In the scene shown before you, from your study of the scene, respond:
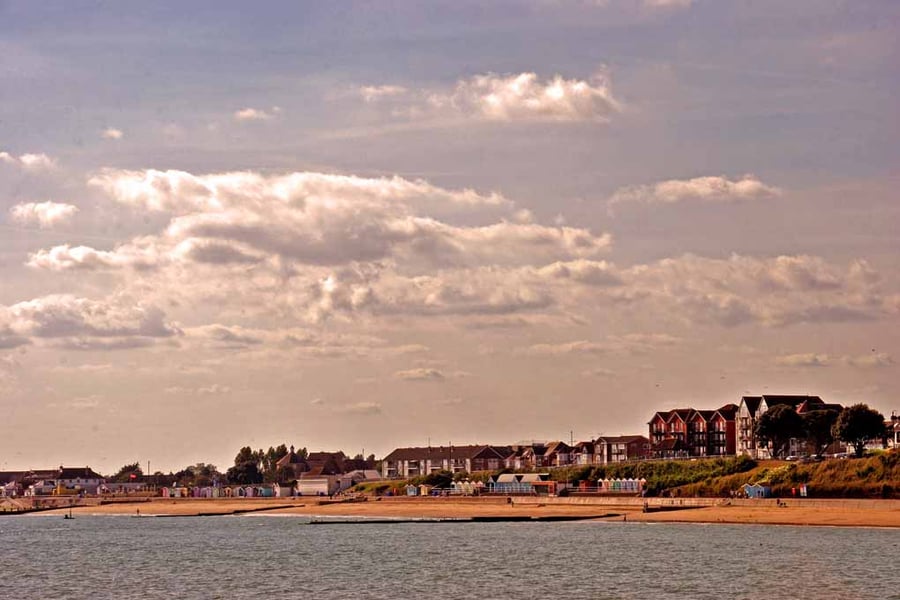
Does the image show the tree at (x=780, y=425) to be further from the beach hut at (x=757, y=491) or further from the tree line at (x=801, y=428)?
the beach hut at (x=757, y=491)

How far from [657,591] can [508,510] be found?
79.8 m

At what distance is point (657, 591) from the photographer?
226ft

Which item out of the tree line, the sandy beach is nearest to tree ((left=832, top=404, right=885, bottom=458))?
the tree line

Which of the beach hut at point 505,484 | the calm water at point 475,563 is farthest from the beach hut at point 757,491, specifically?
the beach hut at point 505,484

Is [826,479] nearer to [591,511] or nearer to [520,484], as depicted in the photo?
[591,511]

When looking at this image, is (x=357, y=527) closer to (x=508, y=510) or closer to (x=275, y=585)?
(x=508, y=510)

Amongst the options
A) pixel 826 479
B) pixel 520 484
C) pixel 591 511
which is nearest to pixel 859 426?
pixel 826 479

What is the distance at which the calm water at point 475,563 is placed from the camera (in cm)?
7094

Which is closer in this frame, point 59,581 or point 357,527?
point 59,581

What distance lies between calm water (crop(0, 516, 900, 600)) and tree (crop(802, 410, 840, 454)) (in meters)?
48.6

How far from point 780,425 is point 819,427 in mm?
5103

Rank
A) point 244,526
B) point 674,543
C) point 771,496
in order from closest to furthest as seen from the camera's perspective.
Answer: point 674,543 < point 771,496 < point 244,526

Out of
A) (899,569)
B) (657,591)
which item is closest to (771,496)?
(899,569)

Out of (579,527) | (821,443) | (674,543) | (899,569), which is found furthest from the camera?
(821,443)
